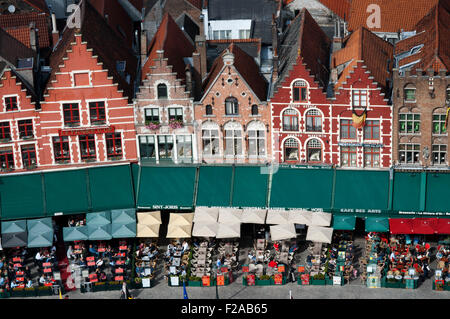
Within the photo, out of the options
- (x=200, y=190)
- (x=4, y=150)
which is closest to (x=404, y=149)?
(x=200, y=190)

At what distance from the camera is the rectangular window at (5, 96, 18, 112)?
196 ft

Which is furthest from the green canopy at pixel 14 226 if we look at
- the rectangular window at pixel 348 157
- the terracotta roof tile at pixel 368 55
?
the terracotta roof tile at pixel 368 55

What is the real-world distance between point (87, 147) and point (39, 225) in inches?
281

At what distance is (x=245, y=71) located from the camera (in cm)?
5941

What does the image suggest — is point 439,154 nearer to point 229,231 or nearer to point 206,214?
point 229,231

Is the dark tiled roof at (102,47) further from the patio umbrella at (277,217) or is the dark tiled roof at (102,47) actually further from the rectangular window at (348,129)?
the rectangular window at (348,129)

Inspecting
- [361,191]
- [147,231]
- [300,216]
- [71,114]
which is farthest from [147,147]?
[361,191]

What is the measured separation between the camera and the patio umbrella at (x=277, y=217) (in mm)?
57188

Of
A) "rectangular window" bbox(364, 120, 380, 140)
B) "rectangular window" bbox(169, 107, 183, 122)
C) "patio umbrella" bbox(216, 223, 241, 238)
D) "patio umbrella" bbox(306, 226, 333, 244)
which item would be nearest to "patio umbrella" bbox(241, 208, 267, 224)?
"patio umbrella" bbox(216, 223, 241, 238)

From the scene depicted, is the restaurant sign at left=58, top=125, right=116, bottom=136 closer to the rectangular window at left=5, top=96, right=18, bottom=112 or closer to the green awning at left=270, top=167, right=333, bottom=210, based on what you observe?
the rectangular window at left=5, top=96, right=18, bottom=112

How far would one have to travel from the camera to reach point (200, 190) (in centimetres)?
5953

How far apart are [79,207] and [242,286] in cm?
1454

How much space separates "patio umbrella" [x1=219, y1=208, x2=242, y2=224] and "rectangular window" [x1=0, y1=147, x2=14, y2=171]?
1698 cm

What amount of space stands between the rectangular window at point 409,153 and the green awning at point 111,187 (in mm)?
20696
